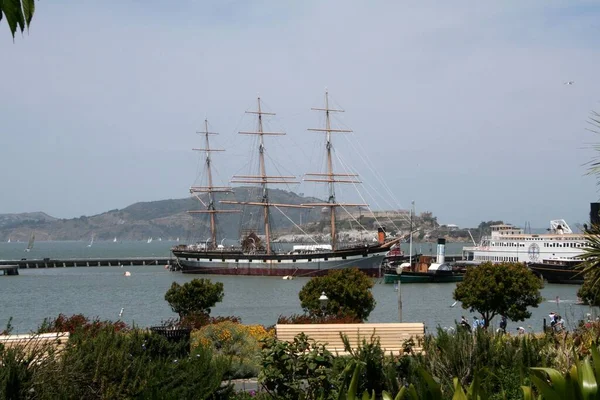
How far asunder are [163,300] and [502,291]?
100 ft

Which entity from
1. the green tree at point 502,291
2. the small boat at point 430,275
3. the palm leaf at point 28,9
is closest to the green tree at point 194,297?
the green tree at point 502,291

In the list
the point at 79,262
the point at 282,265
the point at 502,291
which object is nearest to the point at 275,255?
the point at 282,265

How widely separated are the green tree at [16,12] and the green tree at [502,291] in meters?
30.5

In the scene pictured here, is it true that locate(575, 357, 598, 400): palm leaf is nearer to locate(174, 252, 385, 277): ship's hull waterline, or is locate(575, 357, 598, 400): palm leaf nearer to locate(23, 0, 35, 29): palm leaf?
locate(23, 0, 35, 29): palm leaf

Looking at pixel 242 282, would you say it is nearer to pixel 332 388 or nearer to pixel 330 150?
pixel 330 150

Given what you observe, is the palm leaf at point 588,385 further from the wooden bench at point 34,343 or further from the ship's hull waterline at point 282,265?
the ship's hull waterline at point 282,265

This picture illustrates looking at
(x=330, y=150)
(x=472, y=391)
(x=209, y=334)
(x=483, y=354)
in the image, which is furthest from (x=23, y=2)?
(x=330, y=150)

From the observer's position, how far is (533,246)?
8194 cm

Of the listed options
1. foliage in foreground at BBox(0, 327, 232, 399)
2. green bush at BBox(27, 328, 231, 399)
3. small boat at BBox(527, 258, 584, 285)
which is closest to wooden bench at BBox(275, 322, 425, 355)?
foliage in foreground at BBox(0, 327, 232, 399)

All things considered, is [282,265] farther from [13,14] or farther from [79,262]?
[13,14]

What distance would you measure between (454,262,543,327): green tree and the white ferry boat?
43.7 metres

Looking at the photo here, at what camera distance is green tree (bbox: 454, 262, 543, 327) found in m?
32.4

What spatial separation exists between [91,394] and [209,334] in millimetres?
6766

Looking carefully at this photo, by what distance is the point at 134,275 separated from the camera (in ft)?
312
